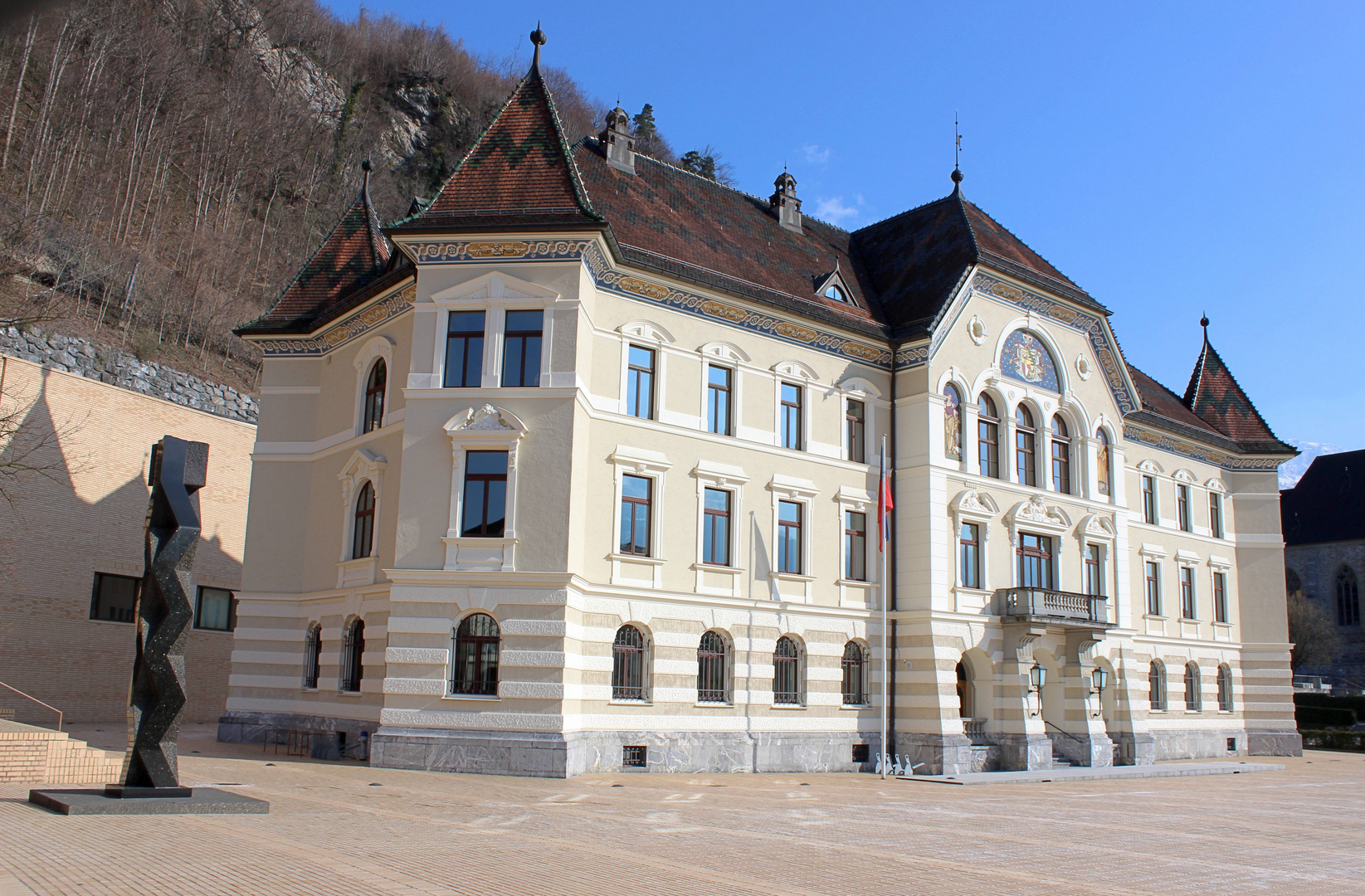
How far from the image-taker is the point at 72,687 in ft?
103

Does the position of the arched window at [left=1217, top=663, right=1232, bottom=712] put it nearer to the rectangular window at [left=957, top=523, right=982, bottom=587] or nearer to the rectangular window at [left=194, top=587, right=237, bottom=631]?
the rectangular window at [left=957, top=523, right=982, bottom=587]

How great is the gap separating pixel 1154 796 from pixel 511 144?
2071cm

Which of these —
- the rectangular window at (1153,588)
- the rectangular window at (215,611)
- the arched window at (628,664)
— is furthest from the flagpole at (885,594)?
the rectangular window at (215,611)

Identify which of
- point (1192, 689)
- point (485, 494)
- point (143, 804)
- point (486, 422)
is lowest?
point (143, 804)

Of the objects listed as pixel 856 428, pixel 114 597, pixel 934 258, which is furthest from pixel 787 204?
pixel 114 597

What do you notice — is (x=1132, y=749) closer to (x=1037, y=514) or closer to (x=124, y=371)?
(x=1037, y=514)

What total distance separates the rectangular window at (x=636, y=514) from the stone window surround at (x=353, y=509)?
233 inches

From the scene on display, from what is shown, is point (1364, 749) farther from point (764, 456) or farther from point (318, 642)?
point (318, 642)

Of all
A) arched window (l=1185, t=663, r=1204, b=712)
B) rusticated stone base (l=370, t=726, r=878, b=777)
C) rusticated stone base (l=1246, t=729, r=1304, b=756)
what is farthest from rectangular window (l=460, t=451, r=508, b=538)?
rusticated stone base (l=1246, t=729, r=1304, b=756)

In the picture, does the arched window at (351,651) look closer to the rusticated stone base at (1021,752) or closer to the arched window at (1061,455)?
the rusticated stone base at (1021,752)

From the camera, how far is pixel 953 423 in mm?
30812

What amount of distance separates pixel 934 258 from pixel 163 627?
25.4m

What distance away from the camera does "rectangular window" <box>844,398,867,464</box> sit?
30.2 m

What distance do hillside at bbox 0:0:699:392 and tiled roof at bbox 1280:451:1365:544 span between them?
60.4 m
